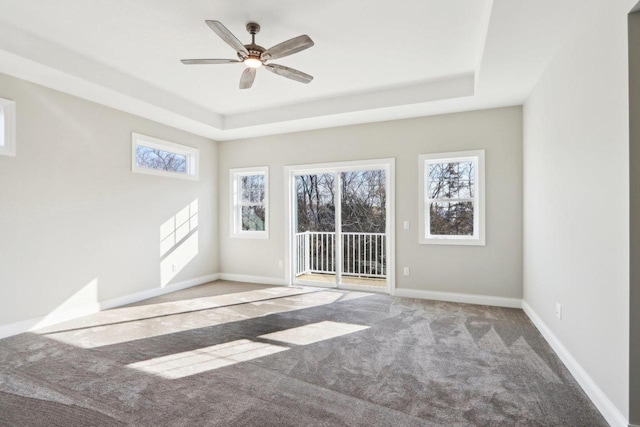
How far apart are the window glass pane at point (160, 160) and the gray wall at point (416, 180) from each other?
44.5 inches

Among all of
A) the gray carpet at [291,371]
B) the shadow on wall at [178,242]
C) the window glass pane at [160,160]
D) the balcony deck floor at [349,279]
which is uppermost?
the window glass pane at [160,160]

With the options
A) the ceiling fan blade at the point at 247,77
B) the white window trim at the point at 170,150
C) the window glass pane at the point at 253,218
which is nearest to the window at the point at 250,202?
the window glass pane at the point at 253,218

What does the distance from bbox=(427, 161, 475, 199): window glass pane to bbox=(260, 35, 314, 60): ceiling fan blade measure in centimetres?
292

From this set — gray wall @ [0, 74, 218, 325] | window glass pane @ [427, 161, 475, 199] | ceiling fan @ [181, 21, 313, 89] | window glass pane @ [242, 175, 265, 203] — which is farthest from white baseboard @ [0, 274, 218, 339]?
window glass pane @ [427, 161, 475, 199]

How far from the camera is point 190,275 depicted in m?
5.75

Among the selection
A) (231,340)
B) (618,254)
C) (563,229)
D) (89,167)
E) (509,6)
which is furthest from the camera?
(89,167)

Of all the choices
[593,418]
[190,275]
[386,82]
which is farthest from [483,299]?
[190,275]

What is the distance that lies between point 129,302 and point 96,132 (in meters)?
2.40

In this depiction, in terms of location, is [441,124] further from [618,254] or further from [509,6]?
[618,254]

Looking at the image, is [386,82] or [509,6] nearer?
[509,6]

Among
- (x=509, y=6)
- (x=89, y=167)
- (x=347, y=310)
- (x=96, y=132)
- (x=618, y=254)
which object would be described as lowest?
(x=347, y=310)

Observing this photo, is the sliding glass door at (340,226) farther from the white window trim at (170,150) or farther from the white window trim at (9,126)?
the white window trim at (9,126)

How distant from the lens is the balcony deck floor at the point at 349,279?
18.5 feet

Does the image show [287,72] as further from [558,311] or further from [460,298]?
[460,298]
